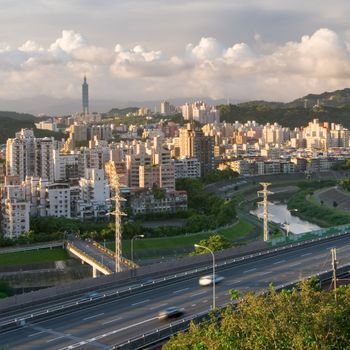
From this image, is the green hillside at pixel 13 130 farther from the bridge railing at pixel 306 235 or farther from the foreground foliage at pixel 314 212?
the bridge railing at pixel 306 235

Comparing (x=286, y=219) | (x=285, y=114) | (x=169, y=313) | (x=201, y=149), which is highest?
(x=285, y=114)

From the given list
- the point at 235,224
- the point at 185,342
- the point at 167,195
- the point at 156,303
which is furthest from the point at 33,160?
the point at 185,342

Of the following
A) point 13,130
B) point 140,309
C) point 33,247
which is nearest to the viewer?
point 140,309

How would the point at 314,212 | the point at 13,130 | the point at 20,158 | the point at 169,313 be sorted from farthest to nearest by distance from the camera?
the point at 13,130 → the point at 20,158 → the point at 314,212 → the point at 169,313

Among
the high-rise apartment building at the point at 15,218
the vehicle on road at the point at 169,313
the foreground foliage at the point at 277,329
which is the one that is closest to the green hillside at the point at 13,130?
the high-rise apartment building at the point at 15,218

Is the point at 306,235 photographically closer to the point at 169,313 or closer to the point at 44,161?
the point at 169,313

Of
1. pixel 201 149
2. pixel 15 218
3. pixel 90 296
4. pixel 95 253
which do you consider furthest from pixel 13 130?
pixel 90 296
